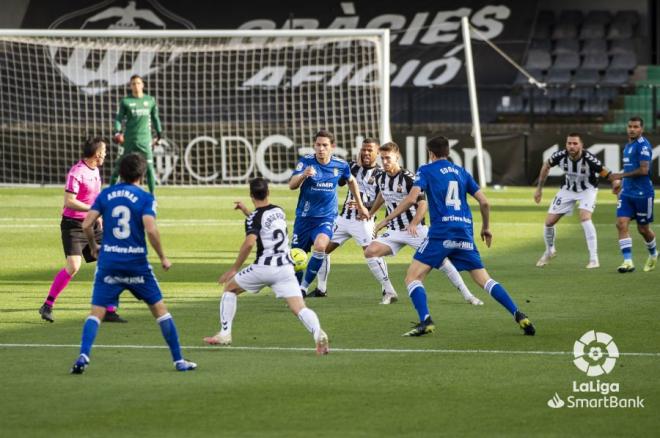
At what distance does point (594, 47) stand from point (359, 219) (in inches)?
1099

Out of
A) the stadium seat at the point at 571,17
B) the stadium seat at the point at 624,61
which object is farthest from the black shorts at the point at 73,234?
the stadium seat at the point at 571,17

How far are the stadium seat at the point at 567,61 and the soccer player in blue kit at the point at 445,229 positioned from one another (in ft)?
96.9

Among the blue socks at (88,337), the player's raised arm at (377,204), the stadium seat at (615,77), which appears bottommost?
the blue socks at (88,337)

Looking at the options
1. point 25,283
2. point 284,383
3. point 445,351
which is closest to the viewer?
point 284,383

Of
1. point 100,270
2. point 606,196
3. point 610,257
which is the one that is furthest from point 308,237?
point 606,196

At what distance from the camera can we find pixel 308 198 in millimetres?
15805

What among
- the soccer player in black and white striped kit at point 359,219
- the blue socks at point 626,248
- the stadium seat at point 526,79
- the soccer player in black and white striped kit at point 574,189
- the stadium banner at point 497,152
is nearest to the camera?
the soccer player in black and white striped kit at point 359,219

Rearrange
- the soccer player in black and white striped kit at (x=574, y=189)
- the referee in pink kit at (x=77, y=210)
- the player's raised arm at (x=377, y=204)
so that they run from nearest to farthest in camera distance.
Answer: the referee in pink kit at (x=77, y=210)
the player's raised arm at (x=377, y=204)
the soccer player in black and white striped kit at (x=574, y=189)

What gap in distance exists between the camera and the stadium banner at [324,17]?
4262 cm

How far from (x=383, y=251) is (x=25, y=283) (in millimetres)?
4944

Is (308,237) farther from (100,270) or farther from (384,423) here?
(384,423)

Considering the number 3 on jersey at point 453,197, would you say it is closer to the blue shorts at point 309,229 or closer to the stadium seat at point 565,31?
the blue shorts at point 309,229

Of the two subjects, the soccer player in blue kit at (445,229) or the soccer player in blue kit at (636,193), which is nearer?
the soccer player in blue kit at (445,229)

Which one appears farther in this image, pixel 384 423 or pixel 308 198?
pixel 308 198
